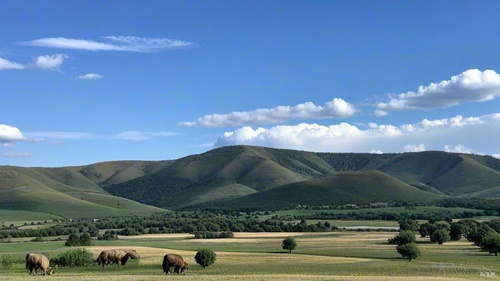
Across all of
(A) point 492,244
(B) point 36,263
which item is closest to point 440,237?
(A) point 492,244

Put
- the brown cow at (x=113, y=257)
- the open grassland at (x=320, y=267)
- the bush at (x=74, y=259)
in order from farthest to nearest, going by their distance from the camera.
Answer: the bush at (x=74, y=259) → the brown cow at (x=113, y=257) → the open grassland at (x=320, y=267)

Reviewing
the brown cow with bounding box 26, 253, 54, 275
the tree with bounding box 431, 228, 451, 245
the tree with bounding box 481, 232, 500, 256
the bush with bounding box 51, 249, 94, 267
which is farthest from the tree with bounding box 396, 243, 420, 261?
the brown cow with bounding box 26, 253, 54, 275

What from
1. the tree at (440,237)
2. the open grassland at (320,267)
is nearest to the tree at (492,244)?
the open grassland at (320,267)

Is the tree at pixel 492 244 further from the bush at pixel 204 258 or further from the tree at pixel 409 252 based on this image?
the bush at pixel 204 258

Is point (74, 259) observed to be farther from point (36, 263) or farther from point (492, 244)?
point (492, 244)

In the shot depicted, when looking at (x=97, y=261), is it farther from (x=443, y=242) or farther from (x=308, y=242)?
(x=443, y=242)

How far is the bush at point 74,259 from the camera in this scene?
2813 inches

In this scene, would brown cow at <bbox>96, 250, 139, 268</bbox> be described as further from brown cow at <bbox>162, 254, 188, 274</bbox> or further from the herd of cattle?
brown cow at <bbox>162, 254, 188, 274</bbox>

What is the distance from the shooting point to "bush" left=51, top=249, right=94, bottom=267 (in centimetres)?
7144

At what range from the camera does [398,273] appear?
6025 centimetres

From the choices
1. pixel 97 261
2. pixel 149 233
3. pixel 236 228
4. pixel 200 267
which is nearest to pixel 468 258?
pixel 200 267

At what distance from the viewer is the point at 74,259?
7169cm

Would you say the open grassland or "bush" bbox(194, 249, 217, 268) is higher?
"bush" bbox(194, 249, 217, 268)

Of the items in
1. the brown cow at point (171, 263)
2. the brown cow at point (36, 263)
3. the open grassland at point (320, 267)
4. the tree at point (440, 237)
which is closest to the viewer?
the open grassland at point (320, 267)
